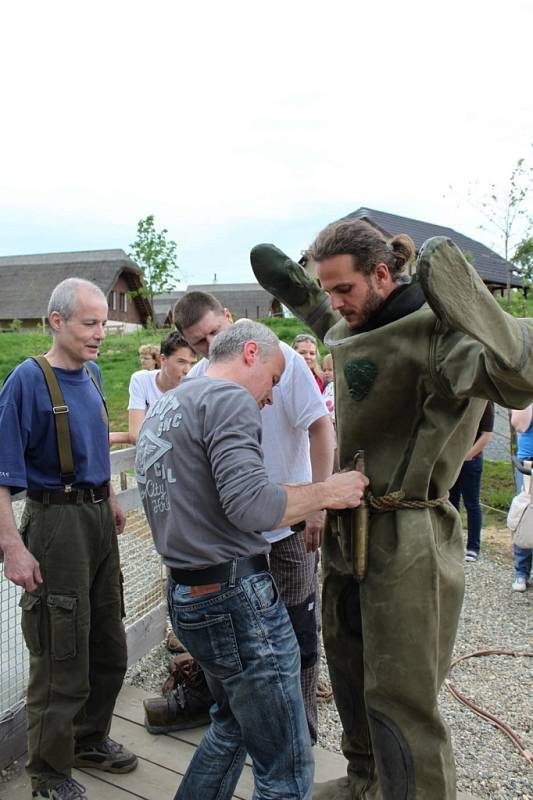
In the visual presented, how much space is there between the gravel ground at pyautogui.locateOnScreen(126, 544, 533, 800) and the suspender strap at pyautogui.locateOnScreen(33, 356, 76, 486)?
151 centimetres

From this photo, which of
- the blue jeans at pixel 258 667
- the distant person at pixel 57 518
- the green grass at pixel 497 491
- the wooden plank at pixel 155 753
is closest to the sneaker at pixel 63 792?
the distant person at pixel 57 518

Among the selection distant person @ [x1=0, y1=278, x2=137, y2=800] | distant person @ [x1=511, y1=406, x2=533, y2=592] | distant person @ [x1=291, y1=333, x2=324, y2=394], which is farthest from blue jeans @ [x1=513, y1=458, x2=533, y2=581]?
distant person @ [x1=0, y1=278, x2=137, y2=800]

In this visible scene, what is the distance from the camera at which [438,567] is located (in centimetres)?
181

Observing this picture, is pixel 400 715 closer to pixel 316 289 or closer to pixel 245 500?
pixel 245 500

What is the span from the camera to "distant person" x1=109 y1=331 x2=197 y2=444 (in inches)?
150

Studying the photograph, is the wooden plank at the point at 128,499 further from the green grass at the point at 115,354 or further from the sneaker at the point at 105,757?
the green grass at the point at 115,354

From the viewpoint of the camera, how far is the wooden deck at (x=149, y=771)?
241 centimetres

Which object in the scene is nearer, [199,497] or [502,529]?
[199,497]

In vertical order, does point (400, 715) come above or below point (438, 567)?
below

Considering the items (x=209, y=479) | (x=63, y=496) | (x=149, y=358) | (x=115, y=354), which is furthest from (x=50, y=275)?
(x=209, y=479)

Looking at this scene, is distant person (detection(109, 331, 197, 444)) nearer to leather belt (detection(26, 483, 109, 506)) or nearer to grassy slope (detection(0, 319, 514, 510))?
leather belt (detection(26, 483, 109, 506))

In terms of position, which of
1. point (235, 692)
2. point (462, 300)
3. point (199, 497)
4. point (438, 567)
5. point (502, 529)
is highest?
point (462, 300)

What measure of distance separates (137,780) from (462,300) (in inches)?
87.7

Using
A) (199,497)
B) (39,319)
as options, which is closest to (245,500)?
(199,497)
